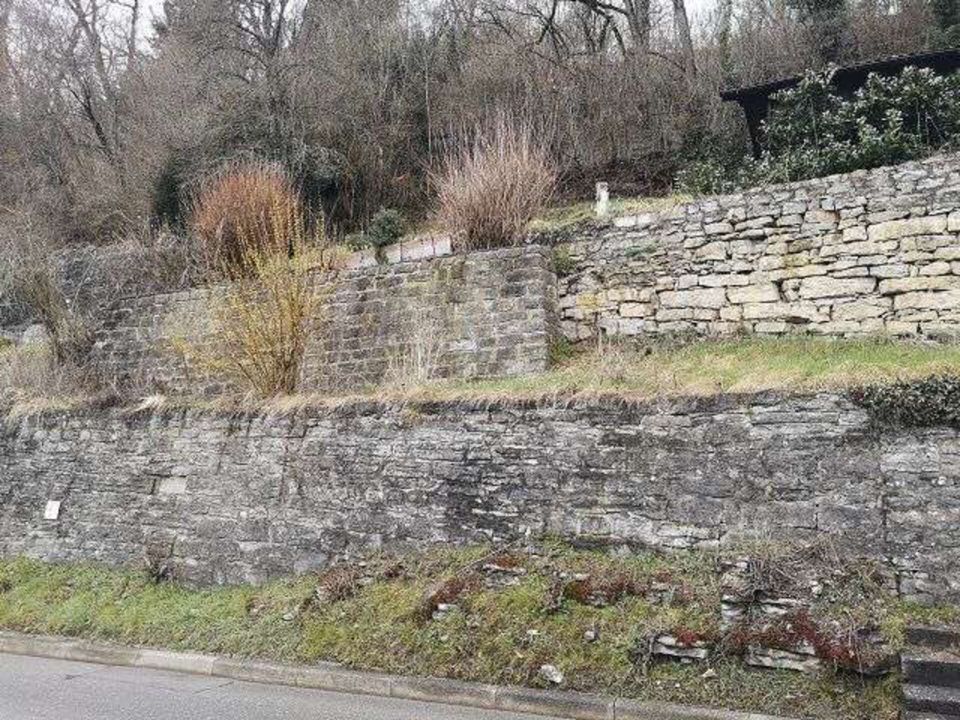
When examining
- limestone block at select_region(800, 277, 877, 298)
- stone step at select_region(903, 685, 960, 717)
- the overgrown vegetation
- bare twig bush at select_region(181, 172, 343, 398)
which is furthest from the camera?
the overgrown vegetation

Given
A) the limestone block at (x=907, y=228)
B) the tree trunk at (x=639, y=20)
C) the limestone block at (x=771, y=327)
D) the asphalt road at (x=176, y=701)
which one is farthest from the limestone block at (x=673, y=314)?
the tree trunk at (x=639, y=20)

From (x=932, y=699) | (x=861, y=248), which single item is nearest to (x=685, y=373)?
(x=861, y=248)

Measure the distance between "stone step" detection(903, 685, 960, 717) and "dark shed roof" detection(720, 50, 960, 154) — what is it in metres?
10.2

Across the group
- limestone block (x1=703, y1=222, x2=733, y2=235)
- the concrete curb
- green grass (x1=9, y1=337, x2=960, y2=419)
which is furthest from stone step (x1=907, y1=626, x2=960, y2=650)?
limestone block (x1=703, y1=222, x2=733, y2=235)

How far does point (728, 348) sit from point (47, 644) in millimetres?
7975

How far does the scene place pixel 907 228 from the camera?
8617mm

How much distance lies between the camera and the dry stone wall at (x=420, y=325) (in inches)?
378

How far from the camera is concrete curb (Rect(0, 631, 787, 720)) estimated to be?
5.78 m

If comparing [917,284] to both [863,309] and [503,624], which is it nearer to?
[863,309]

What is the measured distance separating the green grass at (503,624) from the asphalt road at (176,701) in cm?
37

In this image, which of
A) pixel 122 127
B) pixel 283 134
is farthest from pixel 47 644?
pixel 122 127

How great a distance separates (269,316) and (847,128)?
847cm

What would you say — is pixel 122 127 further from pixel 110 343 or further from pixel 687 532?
pixel 687 532

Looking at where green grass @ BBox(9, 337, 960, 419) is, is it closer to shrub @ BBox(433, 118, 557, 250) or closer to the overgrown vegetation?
shrub @ BBox(433, 118, 557, 250)
